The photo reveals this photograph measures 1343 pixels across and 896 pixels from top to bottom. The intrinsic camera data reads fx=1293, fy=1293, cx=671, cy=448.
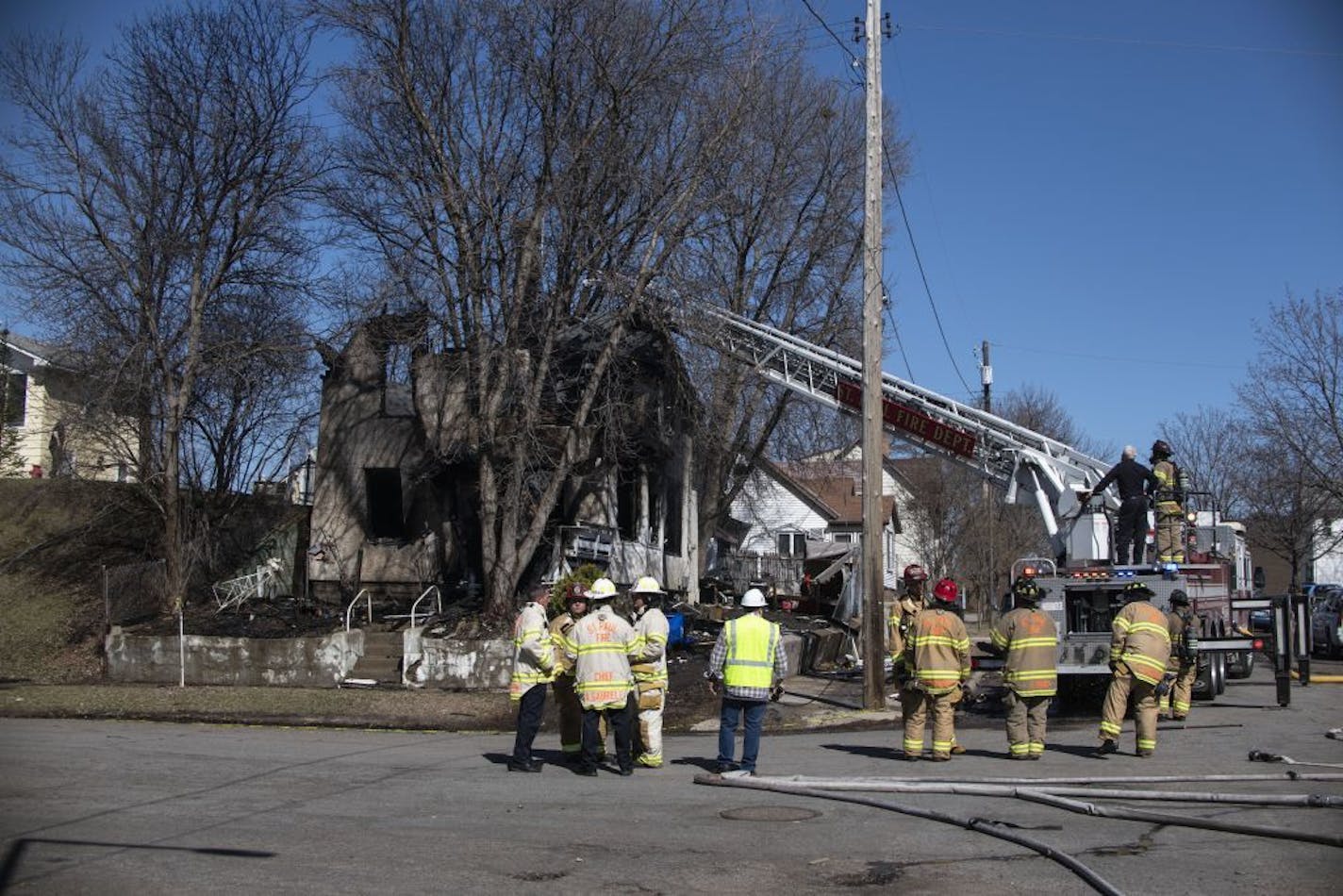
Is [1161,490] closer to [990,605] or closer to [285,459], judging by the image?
[285,459]

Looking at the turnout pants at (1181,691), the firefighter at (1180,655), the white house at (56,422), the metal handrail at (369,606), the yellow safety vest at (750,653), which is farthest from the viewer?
the white house at (56,422)

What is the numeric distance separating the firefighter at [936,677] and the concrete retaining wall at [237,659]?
34.1 ft

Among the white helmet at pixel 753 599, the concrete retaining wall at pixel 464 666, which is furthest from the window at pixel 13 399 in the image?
the white helmet at pixel 753 599

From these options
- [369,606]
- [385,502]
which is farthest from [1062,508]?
[385,502]

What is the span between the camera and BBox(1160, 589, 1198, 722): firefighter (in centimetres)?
1359

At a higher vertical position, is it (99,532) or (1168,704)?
(99,532)

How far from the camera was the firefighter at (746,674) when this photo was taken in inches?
428

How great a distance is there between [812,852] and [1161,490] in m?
11.0

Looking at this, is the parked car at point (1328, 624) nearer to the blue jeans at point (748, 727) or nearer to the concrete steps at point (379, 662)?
the concrete steps at point (379, 662)

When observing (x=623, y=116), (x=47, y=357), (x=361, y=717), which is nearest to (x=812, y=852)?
(x=361, y=717)

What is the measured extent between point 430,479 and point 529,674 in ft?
43.3

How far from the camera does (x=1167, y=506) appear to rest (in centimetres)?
1703

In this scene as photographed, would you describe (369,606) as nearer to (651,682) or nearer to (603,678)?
(651,682)

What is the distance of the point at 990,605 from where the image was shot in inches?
1529
